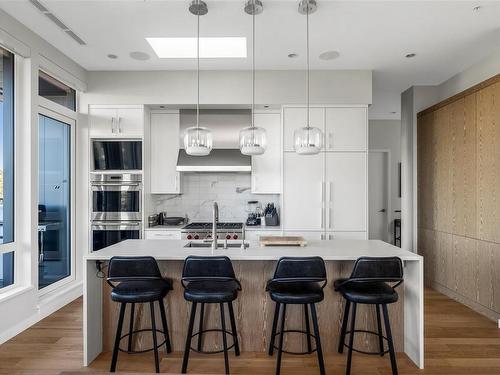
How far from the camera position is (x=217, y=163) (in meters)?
4.35

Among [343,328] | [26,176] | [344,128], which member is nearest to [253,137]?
[343,328]

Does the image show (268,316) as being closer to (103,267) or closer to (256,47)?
(103,267)

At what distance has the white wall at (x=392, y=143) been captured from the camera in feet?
22.8

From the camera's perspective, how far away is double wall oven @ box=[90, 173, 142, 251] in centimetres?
421

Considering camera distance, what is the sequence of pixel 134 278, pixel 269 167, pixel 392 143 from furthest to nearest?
pixel 392 143
pixel 269 167
pixel 134 278

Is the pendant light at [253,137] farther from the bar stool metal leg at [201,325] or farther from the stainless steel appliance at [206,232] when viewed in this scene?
the stainless steel appliance at [206,232]

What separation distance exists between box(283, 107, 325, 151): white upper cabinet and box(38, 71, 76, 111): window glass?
9.08ft

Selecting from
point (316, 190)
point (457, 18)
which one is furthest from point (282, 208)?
point (457, 18)

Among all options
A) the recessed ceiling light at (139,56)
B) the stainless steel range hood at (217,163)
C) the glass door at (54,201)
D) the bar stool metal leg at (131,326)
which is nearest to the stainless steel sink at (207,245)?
the bar stool metal leg at (131,326)

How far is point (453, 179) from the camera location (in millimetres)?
3994

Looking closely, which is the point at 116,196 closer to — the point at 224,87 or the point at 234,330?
the point at 224,87

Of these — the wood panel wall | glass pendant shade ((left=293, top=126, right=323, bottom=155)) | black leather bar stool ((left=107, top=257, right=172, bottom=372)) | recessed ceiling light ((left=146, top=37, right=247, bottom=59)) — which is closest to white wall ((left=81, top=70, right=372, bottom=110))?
recessed ceiling light ((left=146, top=37, right=247, bottom=59))

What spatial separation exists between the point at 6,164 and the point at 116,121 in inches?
57.1

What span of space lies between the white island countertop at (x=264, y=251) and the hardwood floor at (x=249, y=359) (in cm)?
86
